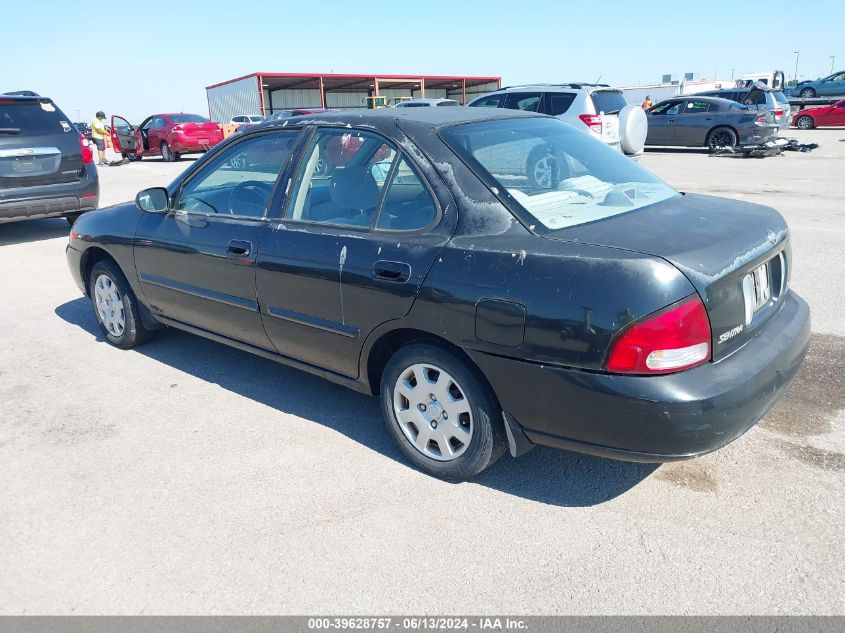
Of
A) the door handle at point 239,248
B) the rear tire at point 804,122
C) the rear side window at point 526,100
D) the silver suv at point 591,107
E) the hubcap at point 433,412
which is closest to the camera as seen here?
the hubcap at point 433,412

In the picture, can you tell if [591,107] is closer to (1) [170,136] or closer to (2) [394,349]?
(2) [394,349]

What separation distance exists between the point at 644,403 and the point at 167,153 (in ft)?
75.7

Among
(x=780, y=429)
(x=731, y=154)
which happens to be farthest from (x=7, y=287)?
(x=731, y=154)

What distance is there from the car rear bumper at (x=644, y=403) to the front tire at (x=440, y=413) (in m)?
0.13

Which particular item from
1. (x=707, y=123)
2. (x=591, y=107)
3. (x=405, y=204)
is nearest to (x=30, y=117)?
(x=405, y=204)

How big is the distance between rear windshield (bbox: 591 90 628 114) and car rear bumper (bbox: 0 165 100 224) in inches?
341

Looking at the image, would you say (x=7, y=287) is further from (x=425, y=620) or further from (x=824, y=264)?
(x=824, y=264)

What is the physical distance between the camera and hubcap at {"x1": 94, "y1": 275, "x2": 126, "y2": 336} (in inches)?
202

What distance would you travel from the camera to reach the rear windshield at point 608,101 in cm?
1303

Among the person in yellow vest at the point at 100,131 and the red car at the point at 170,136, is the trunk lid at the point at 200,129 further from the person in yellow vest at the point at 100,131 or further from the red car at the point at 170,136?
the person in yellow vest at the point at 100,131

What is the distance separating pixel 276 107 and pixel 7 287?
35259mm

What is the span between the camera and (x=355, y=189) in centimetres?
356

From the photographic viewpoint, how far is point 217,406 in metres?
4.21

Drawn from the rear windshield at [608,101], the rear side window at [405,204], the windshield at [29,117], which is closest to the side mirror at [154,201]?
the rear side window at [405,204]
